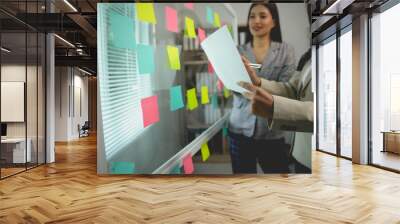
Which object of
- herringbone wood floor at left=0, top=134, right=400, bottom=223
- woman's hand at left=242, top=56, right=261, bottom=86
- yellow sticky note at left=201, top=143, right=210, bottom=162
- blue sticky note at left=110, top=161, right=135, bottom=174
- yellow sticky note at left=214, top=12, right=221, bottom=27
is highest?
yellow sticky note at left=214, top=12, right=221, bottom=27

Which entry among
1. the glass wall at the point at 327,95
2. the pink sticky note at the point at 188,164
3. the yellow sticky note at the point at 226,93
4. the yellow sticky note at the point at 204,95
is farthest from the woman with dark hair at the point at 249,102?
the glass wall at the point at 327,95

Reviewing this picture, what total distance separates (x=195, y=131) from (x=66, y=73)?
10.7m

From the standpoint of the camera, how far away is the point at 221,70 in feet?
20.1

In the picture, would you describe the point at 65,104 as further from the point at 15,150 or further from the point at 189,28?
the point at 189,28

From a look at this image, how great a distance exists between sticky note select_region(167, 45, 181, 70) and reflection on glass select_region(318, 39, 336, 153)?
5.22 m

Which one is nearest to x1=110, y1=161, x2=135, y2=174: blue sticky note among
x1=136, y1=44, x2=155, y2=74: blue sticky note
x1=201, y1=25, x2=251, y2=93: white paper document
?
x1=136, y1=44, x2=155, y2=74: blue sticky note

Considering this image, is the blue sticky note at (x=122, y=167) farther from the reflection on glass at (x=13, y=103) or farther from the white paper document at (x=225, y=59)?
the white paper document at (x=225, y=59)

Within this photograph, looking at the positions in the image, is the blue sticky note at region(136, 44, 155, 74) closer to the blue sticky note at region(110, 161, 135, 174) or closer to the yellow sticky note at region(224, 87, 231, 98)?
the yellow sticky note at region(224, 87, 231, 98)

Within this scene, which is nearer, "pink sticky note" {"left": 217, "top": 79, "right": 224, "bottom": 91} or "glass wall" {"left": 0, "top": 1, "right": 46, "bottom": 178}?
"pink sticky note" {"left": 217, "top": 79, "right": 224, "bottom": 91}

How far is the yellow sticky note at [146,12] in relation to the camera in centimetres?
614

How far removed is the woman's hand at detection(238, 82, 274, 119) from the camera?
6008 mm

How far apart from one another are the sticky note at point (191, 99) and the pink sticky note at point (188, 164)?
2.67 ft

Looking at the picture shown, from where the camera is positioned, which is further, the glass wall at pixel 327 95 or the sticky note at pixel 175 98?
the glass wall at pixel 327 95

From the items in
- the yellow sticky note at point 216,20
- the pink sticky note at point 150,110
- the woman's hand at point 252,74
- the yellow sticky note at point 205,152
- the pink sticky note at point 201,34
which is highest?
the yellow sticky note at point 216,20
